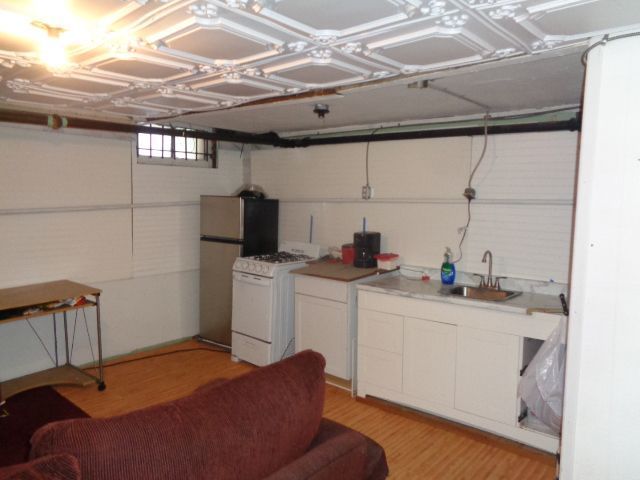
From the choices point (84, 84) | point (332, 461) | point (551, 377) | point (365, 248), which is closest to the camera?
point (332, 461)

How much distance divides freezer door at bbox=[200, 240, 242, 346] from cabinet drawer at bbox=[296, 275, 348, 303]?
0.90 m

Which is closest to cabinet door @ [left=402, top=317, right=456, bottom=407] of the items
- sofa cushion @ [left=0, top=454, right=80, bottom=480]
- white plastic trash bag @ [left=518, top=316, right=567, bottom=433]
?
white plastic trash bag @ [left=518, top=316, right=567, bottom=433]

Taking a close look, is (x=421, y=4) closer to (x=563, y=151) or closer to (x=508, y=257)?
(x=563, y=151)

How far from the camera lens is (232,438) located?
59.6 inches

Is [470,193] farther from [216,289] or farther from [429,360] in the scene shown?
[216,289]

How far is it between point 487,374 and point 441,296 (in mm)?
606

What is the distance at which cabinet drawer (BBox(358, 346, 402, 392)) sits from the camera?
3698mm

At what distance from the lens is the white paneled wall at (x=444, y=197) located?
354cm

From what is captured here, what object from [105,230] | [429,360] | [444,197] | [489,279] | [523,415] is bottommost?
[523,415]

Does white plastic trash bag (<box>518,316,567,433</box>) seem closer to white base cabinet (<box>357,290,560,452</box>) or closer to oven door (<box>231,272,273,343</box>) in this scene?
white base cabinet (<box>357,290,560,452</box>)

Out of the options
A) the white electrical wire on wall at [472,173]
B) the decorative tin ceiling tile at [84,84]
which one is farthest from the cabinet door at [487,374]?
the decorative tin ceiling tile at [84,84]

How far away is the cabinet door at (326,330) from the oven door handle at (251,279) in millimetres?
325

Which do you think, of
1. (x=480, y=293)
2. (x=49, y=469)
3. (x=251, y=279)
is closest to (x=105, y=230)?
(x=251, y=279)

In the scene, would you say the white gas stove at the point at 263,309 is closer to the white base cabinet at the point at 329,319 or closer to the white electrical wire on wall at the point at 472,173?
the white base cabinet at the point at 329,319
